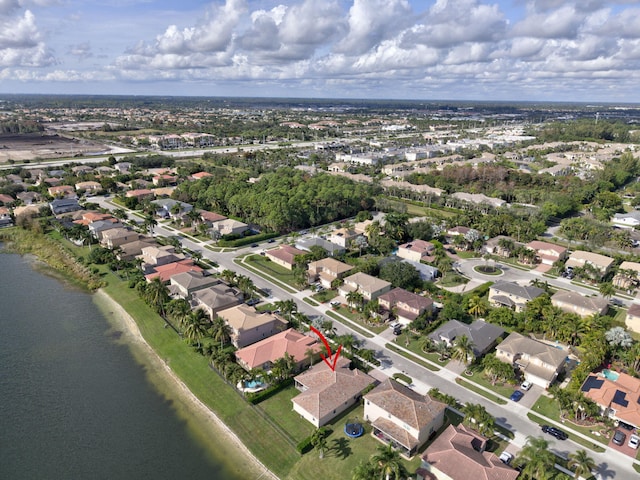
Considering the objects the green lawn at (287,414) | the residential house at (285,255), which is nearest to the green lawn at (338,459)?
the green lawn at (287,414)

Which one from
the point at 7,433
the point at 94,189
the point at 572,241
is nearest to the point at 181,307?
the point at 7,433

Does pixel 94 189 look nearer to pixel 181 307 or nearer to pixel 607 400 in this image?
pixel 181 307

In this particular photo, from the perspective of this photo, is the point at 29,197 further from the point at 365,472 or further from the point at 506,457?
the point at 506,457

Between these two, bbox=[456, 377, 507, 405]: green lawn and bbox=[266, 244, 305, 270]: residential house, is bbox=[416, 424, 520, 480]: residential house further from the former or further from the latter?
bbox=[266, 244, 305, 270]: residential house

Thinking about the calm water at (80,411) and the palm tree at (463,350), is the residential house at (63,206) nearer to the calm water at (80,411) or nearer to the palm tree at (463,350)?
the calm water at (80,411)

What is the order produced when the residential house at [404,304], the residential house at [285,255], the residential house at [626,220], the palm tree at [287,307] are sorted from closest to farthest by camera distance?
the palm tree at [287,307]
the residential house at [404,304]
the residential house at [285,255]
the residential house at [626,220]

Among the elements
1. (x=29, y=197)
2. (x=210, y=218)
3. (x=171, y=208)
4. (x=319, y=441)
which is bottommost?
(x=319, y=441)

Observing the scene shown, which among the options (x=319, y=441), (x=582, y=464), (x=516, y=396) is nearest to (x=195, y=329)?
(x=319, y=441)
